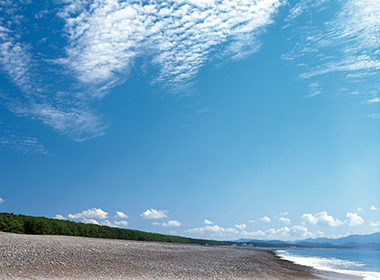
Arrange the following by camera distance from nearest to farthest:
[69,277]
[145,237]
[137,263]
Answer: [69,277] < [137,263] < [145,237]

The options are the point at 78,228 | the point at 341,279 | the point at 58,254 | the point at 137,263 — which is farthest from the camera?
the point at 78,228

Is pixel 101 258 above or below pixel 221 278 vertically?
above

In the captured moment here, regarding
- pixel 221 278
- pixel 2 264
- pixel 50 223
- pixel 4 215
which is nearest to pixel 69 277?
pixel 2 264

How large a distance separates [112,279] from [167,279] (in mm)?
3386

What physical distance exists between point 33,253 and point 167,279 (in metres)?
9.01

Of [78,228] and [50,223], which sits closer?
[50,223]

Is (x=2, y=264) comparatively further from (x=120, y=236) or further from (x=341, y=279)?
(x=120, y=236)

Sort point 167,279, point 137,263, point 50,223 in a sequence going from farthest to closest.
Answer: point 50,223
point 137,263
point 167,279

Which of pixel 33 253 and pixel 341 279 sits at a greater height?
pixel 33 253

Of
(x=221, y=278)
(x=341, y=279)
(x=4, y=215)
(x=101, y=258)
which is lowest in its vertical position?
(x=341, y=279)

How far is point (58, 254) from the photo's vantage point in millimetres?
17750

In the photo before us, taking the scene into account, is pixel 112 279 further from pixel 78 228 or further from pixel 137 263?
pixel 78 228

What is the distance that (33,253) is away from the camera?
16.9 metres

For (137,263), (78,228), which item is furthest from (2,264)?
(78,228)
